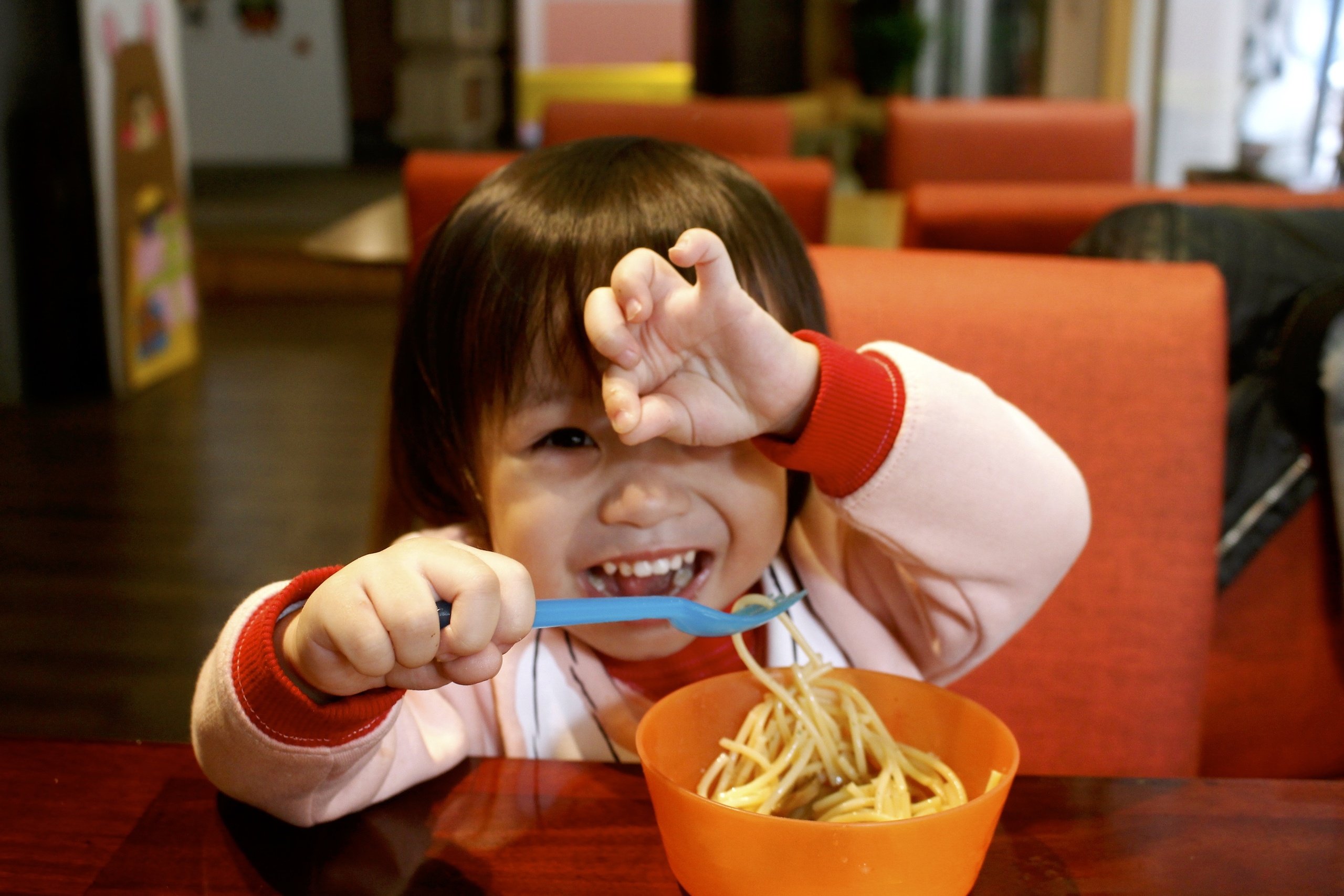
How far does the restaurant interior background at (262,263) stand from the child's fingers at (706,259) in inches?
20.5

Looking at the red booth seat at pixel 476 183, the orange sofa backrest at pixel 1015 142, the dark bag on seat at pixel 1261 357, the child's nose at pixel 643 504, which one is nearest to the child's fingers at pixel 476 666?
the child's nose at pixel 643 504

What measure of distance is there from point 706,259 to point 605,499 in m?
0.21

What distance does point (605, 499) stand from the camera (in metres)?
0.75

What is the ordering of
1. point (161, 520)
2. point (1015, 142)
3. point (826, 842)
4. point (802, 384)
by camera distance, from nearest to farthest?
point (826, 842) → point (802, 384) → point (161, 520) → point (1015, 142)

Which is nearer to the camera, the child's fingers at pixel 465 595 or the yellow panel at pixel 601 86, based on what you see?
the child's fingers at pixel 465 595

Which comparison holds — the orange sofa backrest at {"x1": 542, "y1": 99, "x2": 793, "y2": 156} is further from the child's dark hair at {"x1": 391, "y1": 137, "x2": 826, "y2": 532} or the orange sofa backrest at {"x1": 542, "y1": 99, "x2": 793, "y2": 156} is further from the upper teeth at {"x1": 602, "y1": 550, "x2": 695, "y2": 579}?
Answer: the upper teeth at {"x1": 602, "y1": 550, "x2": 695, "y2": 579}

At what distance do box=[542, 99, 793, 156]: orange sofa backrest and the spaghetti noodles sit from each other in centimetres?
276

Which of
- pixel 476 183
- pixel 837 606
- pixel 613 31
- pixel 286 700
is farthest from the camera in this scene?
pixel 613 31

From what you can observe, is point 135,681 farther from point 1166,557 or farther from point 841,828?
point 841,828

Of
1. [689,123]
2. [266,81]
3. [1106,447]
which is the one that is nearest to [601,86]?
[266,81]

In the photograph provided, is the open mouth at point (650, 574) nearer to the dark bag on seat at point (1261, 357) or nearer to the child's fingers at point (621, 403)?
the child's fingers at point (621, 403)

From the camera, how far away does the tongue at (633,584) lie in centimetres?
79

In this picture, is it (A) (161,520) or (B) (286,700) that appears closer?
(B) (286,700)

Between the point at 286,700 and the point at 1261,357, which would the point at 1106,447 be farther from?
the point at 286,700
